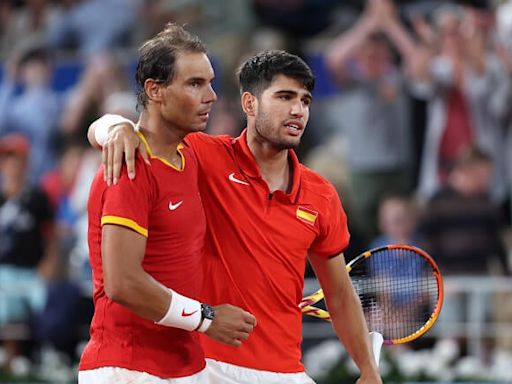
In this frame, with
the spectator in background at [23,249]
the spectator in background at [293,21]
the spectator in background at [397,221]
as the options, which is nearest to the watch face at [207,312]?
the spectator in background at [397,221]

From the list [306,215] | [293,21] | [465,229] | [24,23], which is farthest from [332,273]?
[24,23]

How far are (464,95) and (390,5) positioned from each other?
4.11ft

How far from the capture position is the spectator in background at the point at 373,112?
11.6 metres

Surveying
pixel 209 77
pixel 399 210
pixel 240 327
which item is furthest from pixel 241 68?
pixel 399 210

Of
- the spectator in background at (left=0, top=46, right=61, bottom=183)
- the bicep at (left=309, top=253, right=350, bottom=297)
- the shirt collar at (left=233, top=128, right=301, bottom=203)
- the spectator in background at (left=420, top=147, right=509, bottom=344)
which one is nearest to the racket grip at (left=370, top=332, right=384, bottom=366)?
the bicep at (left=309, top=253, right=350, bottom=297)

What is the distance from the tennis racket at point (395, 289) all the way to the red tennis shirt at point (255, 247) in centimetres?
49

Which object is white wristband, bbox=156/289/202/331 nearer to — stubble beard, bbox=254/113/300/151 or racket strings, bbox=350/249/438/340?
stubble beard, bbox=254/113/300/151

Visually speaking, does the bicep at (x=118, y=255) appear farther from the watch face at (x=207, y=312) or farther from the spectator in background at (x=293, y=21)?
the spectator in background at (x=293, y=21)

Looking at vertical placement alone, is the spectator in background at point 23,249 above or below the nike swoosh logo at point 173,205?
below

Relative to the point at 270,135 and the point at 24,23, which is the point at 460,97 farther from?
the point at 270,135

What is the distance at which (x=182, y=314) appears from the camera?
4.33m

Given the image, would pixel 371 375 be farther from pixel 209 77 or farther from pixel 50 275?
pixel 50 275

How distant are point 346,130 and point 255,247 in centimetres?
671

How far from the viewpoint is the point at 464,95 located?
1143 centimetres
